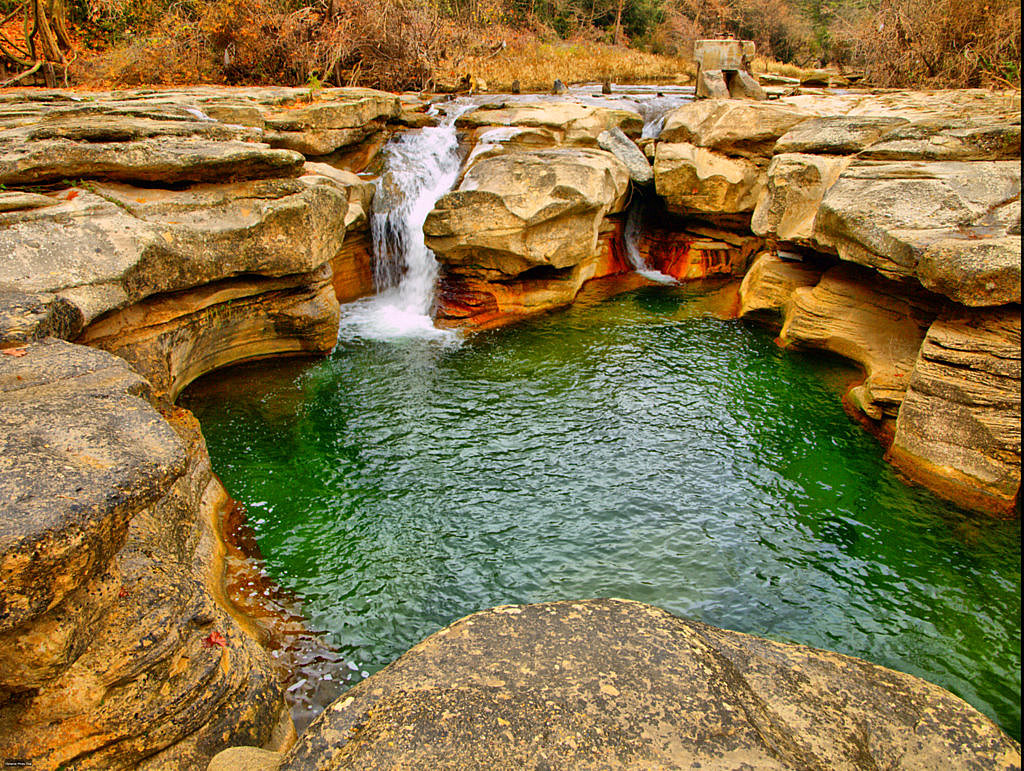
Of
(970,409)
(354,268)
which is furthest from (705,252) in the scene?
(970,409)

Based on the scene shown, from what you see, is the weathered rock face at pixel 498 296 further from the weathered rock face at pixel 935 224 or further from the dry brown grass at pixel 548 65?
the dry brown grass at pixel 548 65

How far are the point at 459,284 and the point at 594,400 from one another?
372 cm

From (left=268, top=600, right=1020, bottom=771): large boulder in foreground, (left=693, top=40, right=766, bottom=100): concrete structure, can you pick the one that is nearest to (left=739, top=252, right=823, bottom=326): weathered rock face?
(left=693, top=40, right=766, bottom=100): concrete structure

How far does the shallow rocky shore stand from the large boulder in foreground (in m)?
0.01

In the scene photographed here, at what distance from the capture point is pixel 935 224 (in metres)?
6.60

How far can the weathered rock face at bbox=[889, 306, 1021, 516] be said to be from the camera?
5762 mm

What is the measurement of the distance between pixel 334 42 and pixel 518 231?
29.0 ft

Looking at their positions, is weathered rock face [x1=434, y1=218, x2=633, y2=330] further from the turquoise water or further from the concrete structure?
the concrete structure

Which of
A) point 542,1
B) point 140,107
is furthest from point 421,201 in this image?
point 542,1

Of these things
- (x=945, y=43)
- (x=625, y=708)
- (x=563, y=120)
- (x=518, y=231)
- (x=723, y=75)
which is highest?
(x=945, y=43)

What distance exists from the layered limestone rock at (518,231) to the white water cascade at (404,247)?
45 centimetres

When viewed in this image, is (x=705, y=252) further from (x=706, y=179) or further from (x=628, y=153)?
(x=628, y=153)

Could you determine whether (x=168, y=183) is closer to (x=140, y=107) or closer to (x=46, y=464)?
(x=140, y=107)

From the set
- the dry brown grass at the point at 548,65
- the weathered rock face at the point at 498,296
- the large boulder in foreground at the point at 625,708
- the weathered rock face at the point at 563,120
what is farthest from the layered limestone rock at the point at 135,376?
the dry brown grass at the point at 548,65
